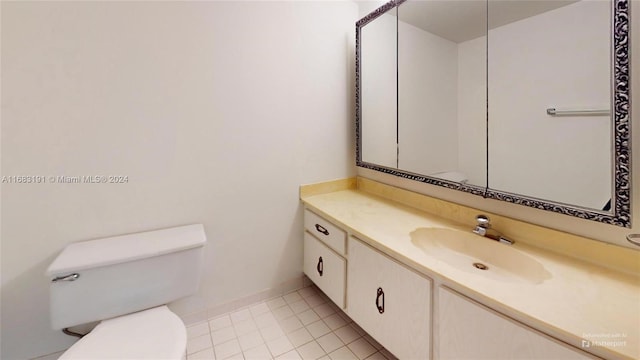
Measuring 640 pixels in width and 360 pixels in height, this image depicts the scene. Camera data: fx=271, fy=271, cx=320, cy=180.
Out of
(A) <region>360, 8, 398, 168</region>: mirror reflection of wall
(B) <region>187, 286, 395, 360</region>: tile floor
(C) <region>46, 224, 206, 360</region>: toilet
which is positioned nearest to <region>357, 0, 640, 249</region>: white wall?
(A) <region>360, 8, 398, 168</region>: mirror reflection of wall

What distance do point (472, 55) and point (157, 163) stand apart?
168 centimetres

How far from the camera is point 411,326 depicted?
111 centimetres

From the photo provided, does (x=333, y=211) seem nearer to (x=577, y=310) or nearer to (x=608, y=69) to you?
(x=577, y=310)

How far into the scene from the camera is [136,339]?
1073 millimetres

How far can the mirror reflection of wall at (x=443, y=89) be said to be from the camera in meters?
1.28

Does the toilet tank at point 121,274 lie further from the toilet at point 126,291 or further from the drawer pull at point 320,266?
the drawer pull at point 320,266

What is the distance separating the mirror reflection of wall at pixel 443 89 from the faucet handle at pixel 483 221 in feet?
0.51

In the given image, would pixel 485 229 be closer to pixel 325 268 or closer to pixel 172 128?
pixel 325 268

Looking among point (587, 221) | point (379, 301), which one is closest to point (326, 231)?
point (379, 301)

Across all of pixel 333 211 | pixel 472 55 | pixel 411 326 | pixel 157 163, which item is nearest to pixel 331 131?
pixel 333 211

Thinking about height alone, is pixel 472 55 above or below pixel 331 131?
above

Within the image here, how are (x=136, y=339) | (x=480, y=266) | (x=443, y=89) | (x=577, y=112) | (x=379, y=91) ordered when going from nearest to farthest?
(x=577, y=112), (x=136, y=339), (x=480, y=266), (x=443, y=89), (x=379, y=91)

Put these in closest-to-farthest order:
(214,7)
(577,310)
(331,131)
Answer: (577,310)
(214,7)
(331,131)

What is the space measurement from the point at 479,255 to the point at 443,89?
2.81 ft
